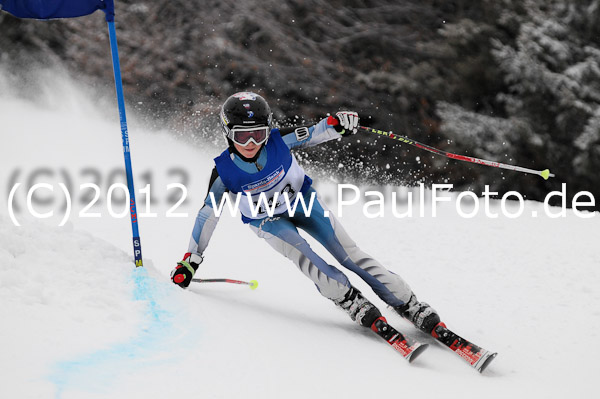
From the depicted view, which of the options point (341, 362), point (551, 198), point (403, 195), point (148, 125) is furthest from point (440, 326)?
point (148, 125)

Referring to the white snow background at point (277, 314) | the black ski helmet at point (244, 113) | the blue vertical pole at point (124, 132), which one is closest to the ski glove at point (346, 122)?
the black ski helmet at point (244, 113)

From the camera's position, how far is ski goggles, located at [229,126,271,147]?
3.72 metres

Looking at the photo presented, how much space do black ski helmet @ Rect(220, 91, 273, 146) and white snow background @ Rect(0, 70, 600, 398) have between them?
1.10 meters

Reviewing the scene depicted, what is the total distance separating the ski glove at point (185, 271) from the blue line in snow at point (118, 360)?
0.53 metres

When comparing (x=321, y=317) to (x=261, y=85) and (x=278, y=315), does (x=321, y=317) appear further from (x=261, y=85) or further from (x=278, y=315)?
(x=261, y=85)

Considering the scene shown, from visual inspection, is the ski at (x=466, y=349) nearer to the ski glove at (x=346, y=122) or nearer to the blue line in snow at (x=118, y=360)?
the ski glove at (x=346, y=122)

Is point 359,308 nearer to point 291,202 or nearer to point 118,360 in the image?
point 291,202

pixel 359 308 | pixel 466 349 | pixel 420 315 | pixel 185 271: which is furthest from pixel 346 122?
pixel 466 349

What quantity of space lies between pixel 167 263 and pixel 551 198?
7.52 meters

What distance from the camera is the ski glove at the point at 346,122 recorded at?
3846 mm

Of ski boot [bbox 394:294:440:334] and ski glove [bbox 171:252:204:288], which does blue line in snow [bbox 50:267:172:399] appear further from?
ski boot [bbox 394:294:440:334]

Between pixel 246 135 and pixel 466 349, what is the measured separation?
1.85m

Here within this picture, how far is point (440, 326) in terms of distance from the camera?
146 inches

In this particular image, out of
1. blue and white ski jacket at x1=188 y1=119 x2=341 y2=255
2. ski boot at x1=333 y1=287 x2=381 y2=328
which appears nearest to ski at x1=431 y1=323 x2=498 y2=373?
ski boot at x1=333 y1=287 x2=381 y2=328
